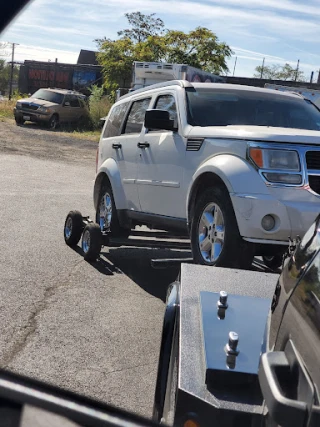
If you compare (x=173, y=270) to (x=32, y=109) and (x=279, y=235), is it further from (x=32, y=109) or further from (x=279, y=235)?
(x=32, y=109)

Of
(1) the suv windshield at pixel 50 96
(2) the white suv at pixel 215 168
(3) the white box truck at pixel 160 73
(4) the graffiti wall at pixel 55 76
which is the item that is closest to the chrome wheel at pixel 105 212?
(2) the white suv at pixel 215 168

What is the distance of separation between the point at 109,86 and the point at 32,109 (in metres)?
7.57

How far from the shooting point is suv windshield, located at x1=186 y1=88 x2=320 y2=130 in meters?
6.82

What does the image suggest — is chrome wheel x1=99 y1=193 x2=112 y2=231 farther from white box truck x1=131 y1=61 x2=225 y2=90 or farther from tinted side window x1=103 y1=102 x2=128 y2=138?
white box truck x1=131 y1=61 x2=225 y2=90

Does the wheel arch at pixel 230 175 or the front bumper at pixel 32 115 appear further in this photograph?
the front bumper at pixel 32 115

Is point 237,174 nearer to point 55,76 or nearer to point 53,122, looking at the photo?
point 53,122

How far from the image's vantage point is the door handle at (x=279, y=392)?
158 centimetres

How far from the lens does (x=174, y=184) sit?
6809mm

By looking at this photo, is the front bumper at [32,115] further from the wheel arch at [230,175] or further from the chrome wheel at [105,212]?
the wheel arch at [230,175]

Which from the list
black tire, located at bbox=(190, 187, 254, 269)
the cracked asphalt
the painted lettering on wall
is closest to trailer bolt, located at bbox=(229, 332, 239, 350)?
the cracked asphalt

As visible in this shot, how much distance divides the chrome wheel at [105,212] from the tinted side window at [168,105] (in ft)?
4.70

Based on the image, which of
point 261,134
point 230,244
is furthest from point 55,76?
point 230,244

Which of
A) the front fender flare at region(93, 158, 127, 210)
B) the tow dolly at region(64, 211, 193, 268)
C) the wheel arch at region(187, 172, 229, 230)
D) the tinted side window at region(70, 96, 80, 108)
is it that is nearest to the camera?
the wheel arch at region(187, 172, 229, 230)

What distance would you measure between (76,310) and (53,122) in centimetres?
2637
